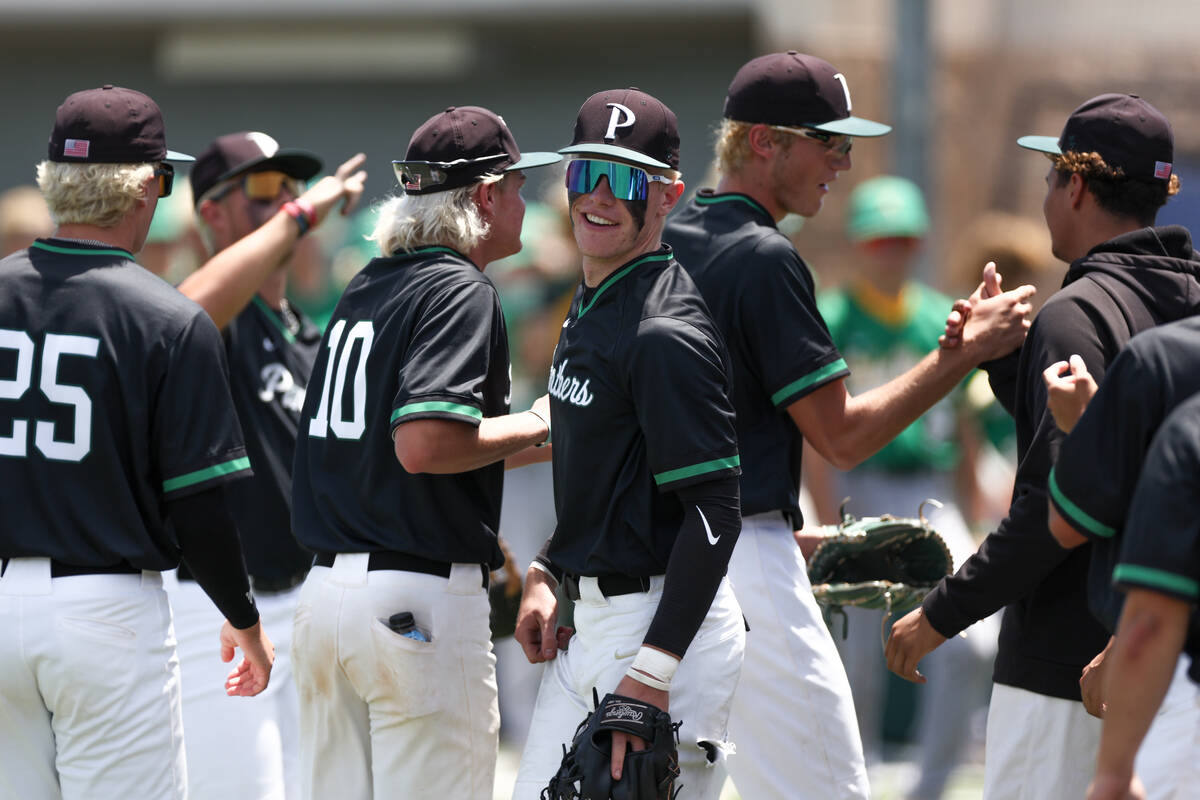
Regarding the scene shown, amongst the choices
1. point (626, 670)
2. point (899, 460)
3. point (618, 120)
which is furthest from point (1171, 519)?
point (899, 460)

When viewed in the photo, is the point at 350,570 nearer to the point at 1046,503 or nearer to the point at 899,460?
the point at 1046,503

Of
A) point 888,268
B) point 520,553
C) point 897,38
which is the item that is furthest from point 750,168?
point 897,38

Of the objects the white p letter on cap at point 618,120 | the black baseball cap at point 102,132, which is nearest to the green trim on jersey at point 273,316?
the black baseball cap at point 102,132

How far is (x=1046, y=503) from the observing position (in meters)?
3.45

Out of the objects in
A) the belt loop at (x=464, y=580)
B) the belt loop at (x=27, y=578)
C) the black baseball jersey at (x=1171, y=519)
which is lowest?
the belt loop at (x=464, y=580)

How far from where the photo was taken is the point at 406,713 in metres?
3.69

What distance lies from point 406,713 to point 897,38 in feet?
21.4

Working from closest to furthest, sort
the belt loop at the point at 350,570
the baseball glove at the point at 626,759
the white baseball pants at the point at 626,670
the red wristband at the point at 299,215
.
A: the baseball glove at the point at 626,759 < the white baseball pants at the point at 626,670 < the belt loop at the point at 350,570 < the red wristband at the point at 299,215

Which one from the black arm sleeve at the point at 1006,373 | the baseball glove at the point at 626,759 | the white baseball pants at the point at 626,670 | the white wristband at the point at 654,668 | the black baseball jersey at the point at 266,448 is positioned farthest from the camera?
the black baseball jersey at the point at 266,448

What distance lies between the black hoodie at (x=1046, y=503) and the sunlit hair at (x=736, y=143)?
1.02 metres

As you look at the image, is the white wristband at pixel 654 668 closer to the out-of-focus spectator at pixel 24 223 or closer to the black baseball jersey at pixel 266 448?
the black baseball jersey at pixel 266 448

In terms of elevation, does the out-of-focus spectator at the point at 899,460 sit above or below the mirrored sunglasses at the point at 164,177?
below

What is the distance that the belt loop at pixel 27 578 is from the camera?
358 cm

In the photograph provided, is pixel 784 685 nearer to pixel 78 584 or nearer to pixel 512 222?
pixel 512 222
